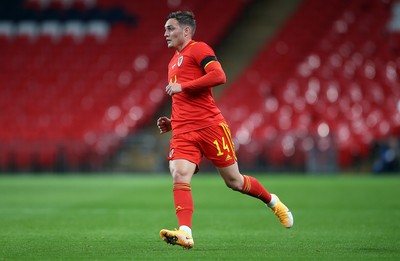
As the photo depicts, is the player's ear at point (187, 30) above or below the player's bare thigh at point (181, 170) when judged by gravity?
above

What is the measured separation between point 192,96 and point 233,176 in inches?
34.4

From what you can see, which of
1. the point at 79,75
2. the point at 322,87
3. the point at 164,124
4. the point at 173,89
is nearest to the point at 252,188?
the point at 164,124

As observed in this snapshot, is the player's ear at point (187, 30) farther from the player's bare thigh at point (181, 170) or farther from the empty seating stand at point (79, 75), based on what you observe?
the empty seating stand at point (79, 75)

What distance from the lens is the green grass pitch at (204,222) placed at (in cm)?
696

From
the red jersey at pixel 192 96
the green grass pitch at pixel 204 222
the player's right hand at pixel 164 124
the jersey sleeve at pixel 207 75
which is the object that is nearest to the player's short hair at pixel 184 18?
the red jersey at pixel 192 96

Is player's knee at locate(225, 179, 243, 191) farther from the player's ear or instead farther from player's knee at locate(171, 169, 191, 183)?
the player's ear

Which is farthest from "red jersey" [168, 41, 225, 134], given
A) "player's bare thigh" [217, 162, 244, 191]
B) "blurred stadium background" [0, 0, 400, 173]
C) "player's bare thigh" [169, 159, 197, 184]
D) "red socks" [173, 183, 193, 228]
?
"blurred stadium background" [0, 0, 400, 173]

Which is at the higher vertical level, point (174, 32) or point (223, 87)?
point (223, 87)

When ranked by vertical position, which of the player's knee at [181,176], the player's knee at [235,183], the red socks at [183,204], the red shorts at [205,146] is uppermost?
the red shorts at [205,146]

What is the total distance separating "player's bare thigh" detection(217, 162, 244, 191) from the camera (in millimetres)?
7560

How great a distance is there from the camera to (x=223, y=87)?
2727cm

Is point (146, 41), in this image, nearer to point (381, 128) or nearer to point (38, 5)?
point (38, 5)

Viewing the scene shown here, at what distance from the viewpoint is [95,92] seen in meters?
25.9

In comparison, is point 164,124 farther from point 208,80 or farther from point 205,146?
point 208,80
